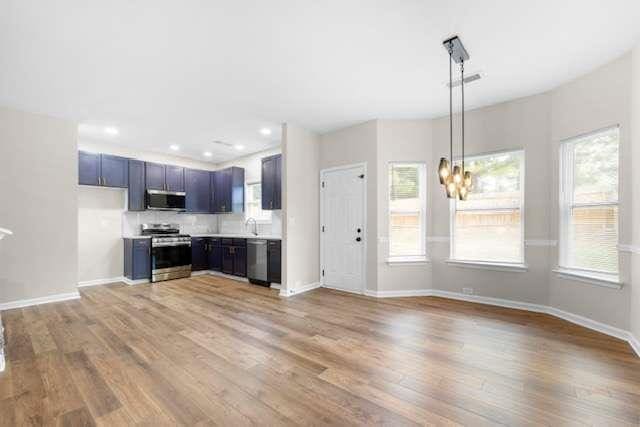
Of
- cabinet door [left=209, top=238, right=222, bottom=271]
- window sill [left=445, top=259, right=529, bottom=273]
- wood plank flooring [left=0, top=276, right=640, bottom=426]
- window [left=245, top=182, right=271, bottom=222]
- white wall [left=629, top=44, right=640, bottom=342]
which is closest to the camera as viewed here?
wood plank flooring [left=0, top=276, right=640, bottom=426]

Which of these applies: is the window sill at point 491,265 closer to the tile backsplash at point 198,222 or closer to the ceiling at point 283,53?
the ceiling at point 283,53

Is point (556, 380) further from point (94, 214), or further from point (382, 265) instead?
point (94, 214)

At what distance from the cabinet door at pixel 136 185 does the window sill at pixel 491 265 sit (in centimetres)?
598

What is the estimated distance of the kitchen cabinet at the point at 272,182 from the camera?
5406 mm

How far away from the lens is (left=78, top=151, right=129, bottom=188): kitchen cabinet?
5.15 meters

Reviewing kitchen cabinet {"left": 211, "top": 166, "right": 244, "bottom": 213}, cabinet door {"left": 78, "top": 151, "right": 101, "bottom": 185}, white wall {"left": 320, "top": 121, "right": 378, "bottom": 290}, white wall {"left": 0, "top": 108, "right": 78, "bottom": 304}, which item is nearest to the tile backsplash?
kitchen cabinet {"left": 211, "top": 166, "right": 244, "bottom": 213}

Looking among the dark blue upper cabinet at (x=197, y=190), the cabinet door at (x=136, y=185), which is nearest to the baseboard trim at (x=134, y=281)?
the cabinet door at (x=136, y=185)

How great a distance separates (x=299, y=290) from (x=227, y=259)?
214 centimetres

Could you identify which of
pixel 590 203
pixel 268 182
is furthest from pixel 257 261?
pixel 590 203

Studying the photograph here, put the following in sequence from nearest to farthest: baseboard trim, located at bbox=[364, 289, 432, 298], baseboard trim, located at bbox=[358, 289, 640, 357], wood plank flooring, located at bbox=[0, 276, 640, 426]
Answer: wood plank flooring, located at bbox=[0, 276, 640, 426]
baseboard trim, located at bbox=[358, 289, 640, 357]
baseboard trim, located at bbox=[364, 289, 432, 298]

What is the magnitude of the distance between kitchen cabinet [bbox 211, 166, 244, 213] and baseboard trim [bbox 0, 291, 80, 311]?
3145mm

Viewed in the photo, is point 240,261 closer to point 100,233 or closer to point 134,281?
point 134,281

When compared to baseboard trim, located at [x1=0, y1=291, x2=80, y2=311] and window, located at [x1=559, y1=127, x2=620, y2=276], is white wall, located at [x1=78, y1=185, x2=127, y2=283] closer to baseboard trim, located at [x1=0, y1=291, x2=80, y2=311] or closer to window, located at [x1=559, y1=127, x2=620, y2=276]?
baseboard trim, located at [x1=0, y1=291, x2=80, y2=311]

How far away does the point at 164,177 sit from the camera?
6160mm
